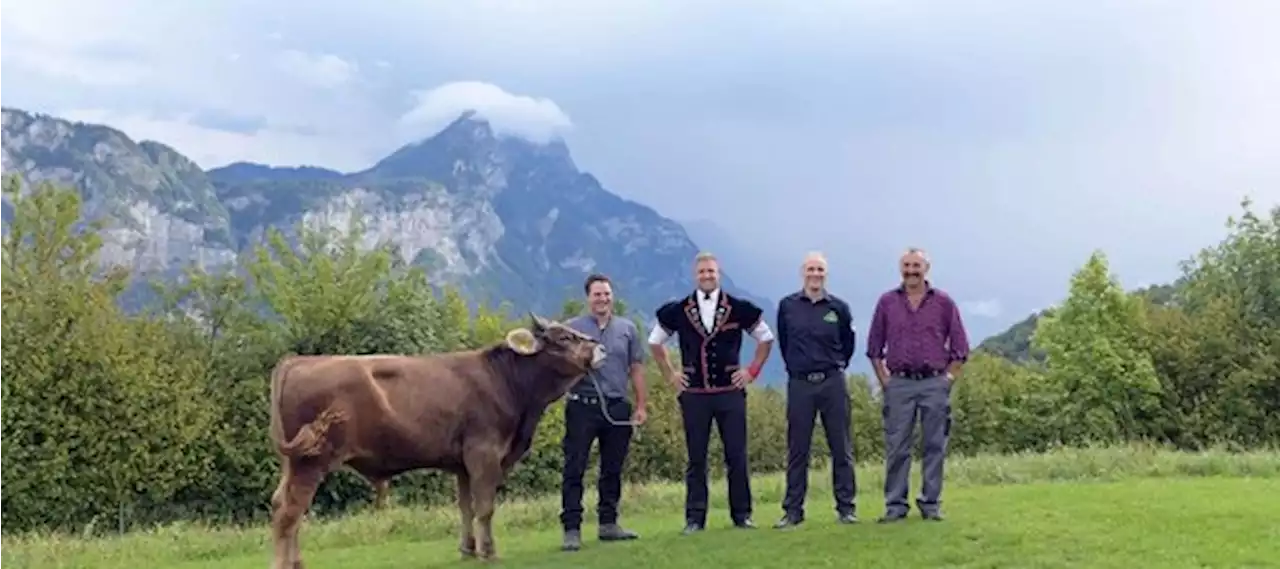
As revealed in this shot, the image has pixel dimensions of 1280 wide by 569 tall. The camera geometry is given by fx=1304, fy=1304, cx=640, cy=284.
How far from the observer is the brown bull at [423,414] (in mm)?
10422

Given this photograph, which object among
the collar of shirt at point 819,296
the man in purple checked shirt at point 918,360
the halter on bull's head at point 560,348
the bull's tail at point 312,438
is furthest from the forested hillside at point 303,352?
the bull's tail at point 312,438

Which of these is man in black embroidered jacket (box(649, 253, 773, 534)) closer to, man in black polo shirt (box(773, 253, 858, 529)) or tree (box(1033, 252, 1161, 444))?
man in black polo shirt (box(773, 253, 858, 529))

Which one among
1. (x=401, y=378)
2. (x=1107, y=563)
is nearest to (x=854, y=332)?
(x=1107, y=563)

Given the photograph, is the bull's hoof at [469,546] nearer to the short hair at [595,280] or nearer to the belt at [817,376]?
the short hair at [595,280]

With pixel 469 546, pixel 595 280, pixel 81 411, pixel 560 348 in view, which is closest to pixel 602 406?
pixel 560 348

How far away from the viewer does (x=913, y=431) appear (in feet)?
38.3

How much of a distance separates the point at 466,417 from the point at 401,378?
2.10 ft

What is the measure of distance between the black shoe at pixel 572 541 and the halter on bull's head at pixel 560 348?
4.83 feet

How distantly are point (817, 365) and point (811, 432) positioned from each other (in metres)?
0.64

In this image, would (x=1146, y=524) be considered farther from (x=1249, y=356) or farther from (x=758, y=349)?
(x=1249, y=356)

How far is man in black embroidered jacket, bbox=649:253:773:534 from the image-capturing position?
11.8m

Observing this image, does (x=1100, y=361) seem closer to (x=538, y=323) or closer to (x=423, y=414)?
(x=538, y=323)

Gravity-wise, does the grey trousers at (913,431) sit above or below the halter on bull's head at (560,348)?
below

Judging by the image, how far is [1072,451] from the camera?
2083 centimetres
